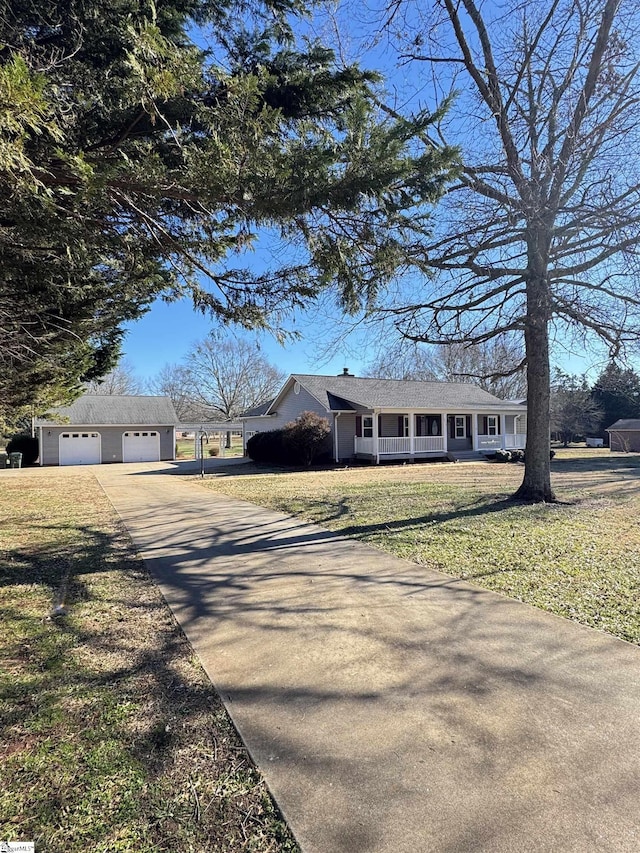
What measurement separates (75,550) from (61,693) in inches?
175

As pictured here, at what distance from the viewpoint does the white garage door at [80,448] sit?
89.9 ft

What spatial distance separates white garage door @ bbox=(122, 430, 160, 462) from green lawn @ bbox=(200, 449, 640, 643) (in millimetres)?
15364

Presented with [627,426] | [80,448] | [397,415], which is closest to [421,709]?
[397,415]

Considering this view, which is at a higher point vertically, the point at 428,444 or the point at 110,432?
the point at 110,432

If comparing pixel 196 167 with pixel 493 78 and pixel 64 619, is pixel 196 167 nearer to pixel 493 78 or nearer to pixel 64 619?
pixel 64 619

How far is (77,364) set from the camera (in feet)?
31.1

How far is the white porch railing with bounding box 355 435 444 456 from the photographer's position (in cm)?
2320

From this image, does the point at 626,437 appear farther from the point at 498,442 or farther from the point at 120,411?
the point at 120,411

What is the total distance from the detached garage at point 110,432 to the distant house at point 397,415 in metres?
6.30

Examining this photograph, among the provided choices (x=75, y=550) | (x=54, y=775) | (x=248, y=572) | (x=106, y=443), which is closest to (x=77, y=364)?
(x=75, y=550)

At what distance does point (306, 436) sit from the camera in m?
21.5

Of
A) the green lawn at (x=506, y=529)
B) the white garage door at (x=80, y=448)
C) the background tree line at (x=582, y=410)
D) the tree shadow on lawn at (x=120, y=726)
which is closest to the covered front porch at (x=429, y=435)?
the green lawn at (x=506, y=529)

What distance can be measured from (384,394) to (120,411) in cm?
1639

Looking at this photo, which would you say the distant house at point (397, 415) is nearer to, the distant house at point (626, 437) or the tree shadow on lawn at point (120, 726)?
the distant house at point (626, 437)
